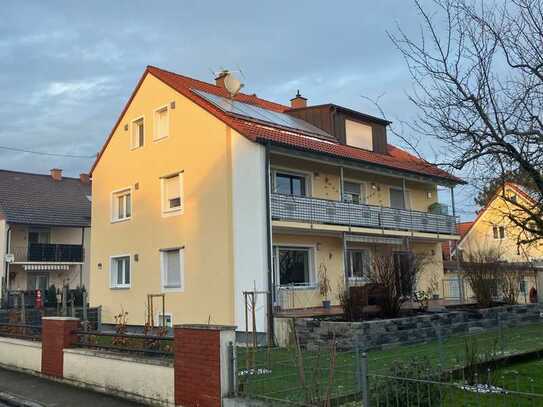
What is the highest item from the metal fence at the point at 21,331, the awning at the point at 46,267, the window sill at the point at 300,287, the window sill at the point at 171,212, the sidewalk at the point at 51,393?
the window sill at the point at 171,212

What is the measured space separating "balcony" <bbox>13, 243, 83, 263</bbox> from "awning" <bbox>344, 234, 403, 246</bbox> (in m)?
21.7

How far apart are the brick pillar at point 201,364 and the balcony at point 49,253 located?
2908 centimetres

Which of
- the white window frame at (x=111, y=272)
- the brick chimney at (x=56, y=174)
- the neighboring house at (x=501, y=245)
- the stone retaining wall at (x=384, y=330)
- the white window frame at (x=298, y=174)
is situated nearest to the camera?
the neighboring house at (x=501, y=245)

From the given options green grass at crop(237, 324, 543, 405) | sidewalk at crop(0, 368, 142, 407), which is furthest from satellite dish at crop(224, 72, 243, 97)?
sidewalk at crop(0, 368, 142, 407)

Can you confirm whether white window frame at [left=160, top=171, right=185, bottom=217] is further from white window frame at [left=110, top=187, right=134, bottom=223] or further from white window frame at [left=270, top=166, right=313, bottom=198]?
white window frame at [left=270, top=166, right=313, bottom=198]

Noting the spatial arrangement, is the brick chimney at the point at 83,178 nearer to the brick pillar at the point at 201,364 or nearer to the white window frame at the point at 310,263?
the white window frame at the point at 310,263

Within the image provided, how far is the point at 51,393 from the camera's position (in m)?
10.3

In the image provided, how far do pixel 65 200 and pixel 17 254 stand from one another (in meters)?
5.83

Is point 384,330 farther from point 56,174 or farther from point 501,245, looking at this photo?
point 56,174

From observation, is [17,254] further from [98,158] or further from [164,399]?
[164,399]

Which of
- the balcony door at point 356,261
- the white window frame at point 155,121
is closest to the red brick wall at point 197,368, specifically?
the white window frame at point 155,121

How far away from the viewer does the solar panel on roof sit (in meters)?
20.1

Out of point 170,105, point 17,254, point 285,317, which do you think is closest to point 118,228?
point 170,105

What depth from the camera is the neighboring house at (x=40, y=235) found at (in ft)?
113
